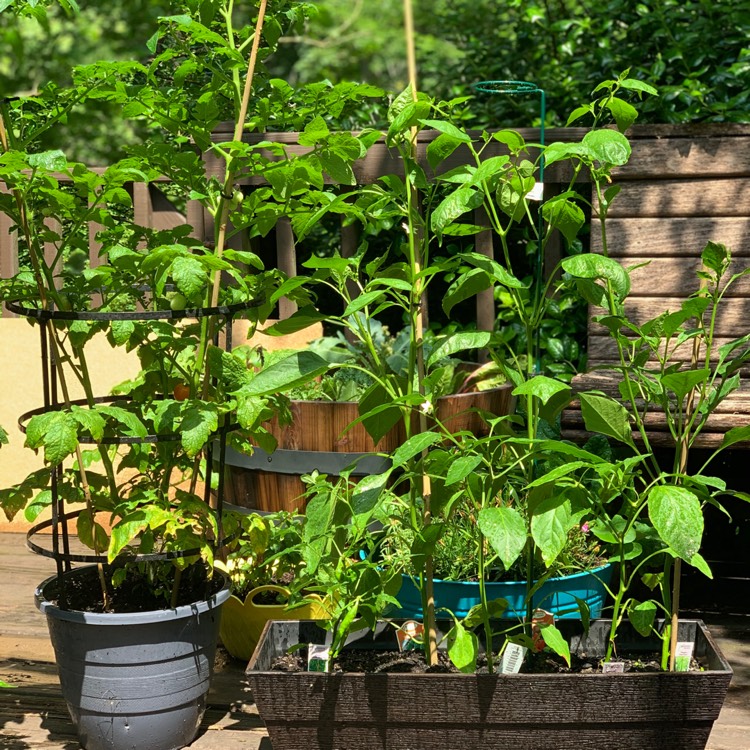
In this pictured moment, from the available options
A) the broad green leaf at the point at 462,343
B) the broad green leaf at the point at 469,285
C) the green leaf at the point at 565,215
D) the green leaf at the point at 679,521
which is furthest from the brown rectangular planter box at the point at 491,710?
the green leaf at the point at 565,215

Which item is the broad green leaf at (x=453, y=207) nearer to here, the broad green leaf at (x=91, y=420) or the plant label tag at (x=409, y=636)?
the broad green leaf at (x=91, y=420)

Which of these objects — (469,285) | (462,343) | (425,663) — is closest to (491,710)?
(425,663)

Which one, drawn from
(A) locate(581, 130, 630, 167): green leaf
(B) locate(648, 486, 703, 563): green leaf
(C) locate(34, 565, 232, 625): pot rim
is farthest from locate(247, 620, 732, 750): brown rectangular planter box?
(A) locate(581, 130, 630, 167): green leaf

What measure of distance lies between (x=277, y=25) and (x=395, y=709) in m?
1.50

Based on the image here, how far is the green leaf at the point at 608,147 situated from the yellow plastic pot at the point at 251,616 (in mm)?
1501

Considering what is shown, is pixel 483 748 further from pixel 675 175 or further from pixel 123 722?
pixel 675 175

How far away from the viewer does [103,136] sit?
11352 millimetres

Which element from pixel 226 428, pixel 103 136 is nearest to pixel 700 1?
pixel 226 428

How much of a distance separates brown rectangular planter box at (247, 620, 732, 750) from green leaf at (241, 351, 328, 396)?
578 millimetres

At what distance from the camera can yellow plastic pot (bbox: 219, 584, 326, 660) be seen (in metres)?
2.88

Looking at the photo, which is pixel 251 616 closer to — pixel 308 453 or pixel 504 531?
pixel 308 453

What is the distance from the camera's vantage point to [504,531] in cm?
189

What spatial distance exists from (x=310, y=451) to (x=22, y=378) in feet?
5.71

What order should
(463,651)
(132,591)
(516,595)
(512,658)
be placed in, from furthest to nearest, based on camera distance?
1. (516,595)
2. (132,591)
3. (512,658)
4. (463,651)
